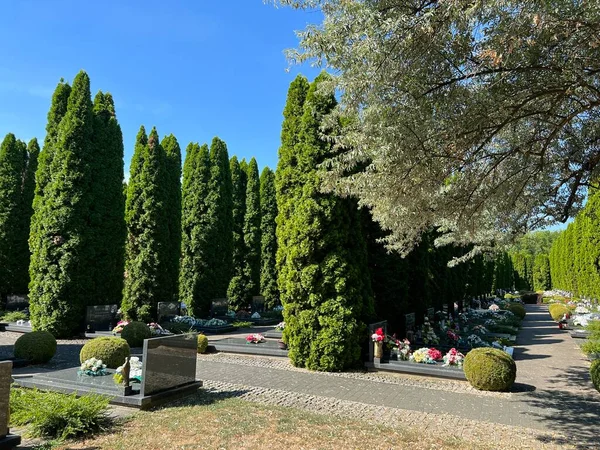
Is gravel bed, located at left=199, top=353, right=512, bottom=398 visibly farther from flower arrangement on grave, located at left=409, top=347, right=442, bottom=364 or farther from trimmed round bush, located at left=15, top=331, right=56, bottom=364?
trimmed round bush, located at left=15, top=331, right=56, bottom=364

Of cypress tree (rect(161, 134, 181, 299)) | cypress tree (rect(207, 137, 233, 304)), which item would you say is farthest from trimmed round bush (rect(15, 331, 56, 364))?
cypress tree (rect(207, 137, 233, 304))

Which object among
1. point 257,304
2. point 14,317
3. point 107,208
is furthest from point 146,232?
point 257,304

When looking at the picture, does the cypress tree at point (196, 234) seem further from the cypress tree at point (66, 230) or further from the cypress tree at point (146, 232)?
the cypress tree at point (66, 230)

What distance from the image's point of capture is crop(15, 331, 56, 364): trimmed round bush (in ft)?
33.9

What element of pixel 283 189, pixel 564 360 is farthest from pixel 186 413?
pixel 564 360

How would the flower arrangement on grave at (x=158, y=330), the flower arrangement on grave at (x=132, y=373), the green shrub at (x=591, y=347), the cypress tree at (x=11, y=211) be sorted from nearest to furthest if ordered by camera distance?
the flower arrangement on grave at (x=132, y=373), the green shrub at (x=591, y=347), the flower arrangement on grave at (x=158, y=330), the cypress tree at (x=11, y=211)

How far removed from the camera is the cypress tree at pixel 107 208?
642 inches

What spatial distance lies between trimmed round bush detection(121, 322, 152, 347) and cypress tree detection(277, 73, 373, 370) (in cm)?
509

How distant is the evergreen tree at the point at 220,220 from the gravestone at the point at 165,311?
2900mm

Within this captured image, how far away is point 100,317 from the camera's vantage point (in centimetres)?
1574

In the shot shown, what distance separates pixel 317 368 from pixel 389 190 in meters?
5.86

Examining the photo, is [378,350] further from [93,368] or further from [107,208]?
[107,208]

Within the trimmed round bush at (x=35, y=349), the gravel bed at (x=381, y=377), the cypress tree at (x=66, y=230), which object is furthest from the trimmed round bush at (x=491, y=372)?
the cypress tree at (x=66, y=230)

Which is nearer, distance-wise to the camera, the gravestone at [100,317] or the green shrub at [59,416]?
the green shrub at [59,416]
